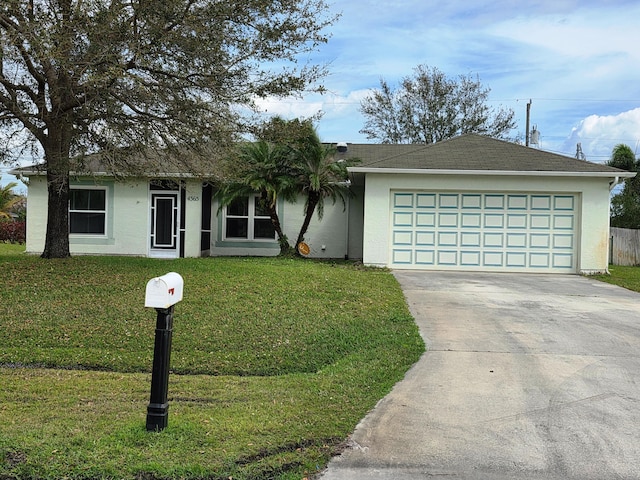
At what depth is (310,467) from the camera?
3.99m

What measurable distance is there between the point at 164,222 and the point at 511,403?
16.2 metres

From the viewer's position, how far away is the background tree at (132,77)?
9.68 m

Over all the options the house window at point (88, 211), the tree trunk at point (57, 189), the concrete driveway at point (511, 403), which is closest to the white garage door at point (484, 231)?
the concrete driveway at point (511, 403)

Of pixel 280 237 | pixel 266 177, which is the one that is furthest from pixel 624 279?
pixel 266 177

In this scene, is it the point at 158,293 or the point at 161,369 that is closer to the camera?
the point at 158,293

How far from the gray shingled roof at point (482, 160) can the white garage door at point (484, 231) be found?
82cm

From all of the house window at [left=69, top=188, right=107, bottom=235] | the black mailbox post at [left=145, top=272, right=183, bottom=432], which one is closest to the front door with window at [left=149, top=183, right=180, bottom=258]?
the house window at [left=69, top=188, right=107, bottom=235]

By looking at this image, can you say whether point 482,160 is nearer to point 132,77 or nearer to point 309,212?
point 309,212

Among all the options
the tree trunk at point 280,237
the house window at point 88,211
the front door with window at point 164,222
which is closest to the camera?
the tree trunk at point 280,237

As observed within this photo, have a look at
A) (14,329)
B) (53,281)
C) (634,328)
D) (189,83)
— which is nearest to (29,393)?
(14,329)

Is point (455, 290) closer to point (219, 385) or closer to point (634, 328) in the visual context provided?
point (634, 328)

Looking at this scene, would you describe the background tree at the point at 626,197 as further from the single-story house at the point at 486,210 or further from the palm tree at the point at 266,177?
the palm tree at the point at 266,177

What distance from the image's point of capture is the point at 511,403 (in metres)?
5.52

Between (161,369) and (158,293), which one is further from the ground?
(158,293)
